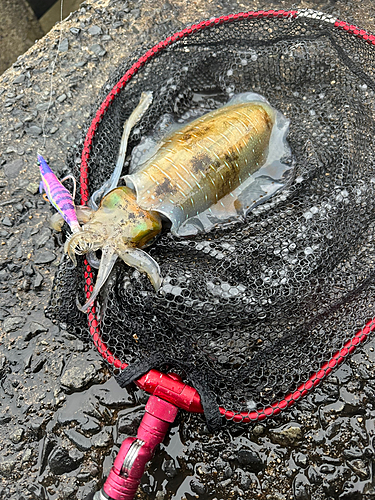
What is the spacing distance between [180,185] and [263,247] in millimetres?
741

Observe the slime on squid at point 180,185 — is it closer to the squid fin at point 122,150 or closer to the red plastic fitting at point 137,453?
the squid fin at point 122,150


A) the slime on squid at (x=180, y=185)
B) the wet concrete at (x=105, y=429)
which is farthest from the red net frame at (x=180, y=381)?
the wet concrete at (x=105, y=429)

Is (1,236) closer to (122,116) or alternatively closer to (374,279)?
(122,116)

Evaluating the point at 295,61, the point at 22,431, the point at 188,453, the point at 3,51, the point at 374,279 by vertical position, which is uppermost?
the point at 3,51

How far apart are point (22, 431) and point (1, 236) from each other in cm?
144

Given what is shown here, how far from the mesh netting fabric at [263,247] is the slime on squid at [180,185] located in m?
0.11

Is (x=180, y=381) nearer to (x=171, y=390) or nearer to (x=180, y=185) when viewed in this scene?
(x=171, y=390)

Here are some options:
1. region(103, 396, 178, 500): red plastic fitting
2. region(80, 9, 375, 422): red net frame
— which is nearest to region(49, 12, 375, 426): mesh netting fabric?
region(80, 9, 375, 422): red net frame

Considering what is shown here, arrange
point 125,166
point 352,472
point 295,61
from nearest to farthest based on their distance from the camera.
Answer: point 352,472 < point 125,166 < point 295,61

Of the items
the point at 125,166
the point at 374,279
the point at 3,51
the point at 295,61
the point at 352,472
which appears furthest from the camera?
the point at 3,51

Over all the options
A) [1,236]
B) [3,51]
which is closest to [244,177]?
[1,236]

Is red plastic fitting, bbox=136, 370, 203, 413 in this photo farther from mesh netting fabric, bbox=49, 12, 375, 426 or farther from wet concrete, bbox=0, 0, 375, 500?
wet concrete, bbox=0, 0, 375, 500

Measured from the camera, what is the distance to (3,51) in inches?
213

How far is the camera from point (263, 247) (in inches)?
107
